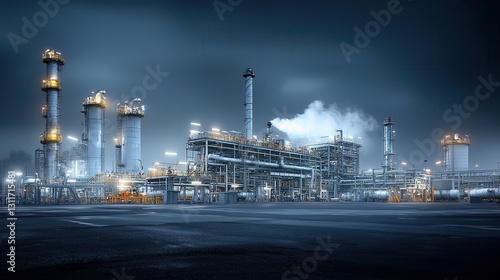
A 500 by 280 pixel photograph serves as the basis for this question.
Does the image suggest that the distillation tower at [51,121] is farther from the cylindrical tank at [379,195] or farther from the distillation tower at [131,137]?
the cylindrical tank at [379,195]

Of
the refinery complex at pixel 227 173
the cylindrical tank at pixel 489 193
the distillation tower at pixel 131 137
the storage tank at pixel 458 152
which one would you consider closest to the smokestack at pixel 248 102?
the refinery complex at pixel 227 173

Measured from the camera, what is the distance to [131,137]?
7788 centimetres

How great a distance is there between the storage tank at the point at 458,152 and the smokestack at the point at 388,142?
13.7 metres

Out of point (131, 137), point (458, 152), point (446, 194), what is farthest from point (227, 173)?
point (458, 152)

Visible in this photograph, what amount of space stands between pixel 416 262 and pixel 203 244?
476 centimetres

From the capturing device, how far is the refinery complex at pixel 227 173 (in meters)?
66.2

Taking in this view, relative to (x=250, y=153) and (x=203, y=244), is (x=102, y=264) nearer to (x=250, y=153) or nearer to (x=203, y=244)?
(x=203, y=244)

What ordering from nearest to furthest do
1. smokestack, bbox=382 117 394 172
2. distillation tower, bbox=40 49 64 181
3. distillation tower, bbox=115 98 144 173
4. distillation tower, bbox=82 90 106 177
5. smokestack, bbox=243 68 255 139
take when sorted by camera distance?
1. distillation tower, bbox=40 49 64 181
2. distillation tower, bbox=115 98 144 173
3. distillation tower, bbox=82 90 106 177
4. smokestack, bbox=243 68 255 139
5. smokestack, bbox=382 117 394 172

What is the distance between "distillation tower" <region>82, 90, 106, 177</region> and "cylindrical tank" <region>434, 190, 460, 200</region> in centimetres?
6351

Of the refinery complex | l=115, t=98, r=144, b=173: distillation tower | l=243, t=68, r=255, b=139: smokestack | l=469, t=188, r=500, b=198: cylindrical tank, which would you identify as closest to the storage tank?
the refinery complex

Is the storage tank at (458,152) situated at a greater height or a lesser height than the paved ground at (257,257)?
greater

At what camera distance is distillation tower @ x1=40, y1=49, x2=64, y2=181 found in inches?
3012

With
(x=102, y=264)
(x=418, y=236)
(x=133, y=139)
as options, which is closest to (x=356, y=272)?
(x=102, y=264)

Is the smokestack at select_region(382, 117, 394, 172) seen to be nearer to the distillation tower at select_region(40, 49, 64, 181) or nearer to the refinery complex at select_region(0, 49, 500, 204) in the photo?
the refinery complex at select_region(0, 49, 500, 204)
